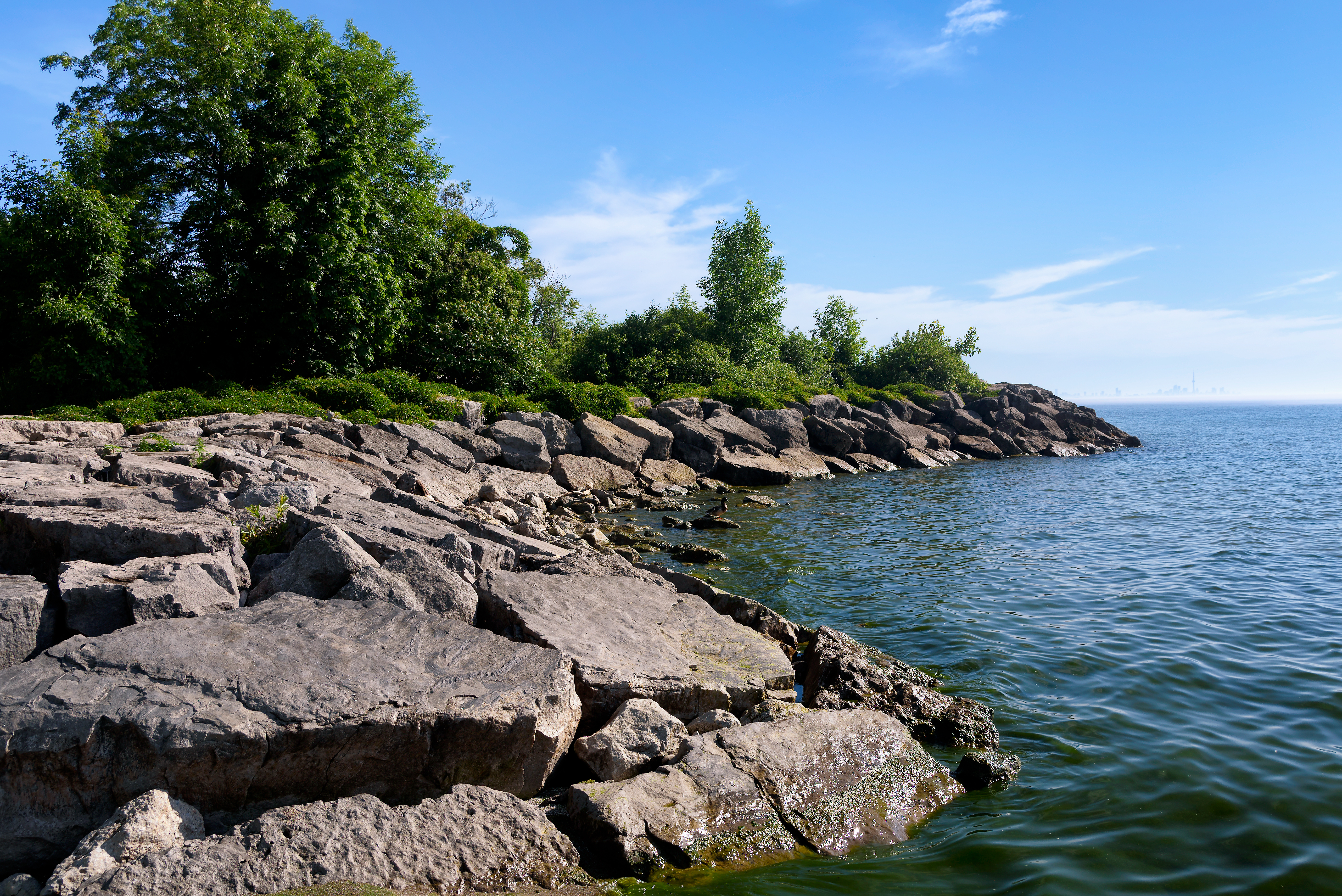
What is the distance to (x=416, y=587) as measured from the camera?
7.18 metres

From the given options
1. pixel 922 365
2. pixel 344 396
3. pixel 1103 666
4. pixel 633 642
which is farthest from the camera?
pixel 922 365

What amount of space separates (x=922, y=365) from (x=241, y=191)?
158ft

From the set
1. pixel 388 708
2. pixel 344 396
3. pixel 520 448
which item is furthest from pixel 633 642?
pixel 344 396

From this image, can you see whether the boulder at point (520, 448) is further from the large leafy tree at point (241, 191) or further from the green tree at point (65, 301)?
the green tree at point (65, 301)

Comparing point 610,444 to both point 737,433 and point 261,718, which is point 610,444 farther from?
Result: point 261,718

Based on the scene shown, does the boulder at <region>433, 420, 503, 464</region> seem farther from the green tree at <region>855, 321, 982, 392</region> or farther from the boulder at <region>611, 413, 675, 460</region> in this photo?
the green tree at <region>855, 321, 982, 392</region>

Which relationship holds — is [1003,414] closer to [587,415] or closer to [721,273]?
[721,273]

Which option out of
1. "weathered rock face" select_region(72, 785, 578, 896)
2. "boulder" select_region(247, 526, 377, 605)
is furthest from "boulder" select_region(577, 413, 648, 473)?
"weathered rock face" select_region(72, 785, 578, 896)

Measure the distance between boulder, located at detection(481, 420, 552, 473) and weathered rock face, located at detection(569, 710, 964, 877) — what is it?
16334 millimetres

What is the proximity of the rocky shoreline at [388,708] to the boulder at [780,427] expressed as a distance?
21.5 meters

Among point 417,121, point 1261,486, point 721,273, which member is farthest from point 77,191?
point 1261,486

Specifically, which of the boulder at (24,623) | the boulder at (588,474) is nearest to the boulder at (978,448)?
the boulder at (588,474)

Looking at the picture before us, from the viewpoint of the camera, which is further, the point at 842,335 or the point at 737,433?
the point at 842,335

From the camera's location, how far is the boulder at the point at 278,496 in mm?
8547
